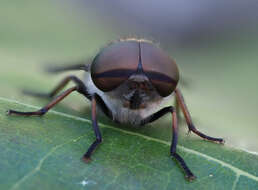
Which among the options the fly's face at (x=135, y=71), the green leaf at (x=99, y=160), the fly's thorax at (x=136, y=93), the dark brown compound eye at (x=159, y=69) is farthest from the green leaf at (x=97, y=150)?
the dark brown compound eye at (x=159, y=69)

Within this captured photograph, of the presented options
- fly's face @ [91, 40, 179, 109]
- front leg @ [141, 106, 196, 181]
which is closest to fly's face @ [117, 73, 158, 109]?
fly's face @ [91, 40, 179, 109]

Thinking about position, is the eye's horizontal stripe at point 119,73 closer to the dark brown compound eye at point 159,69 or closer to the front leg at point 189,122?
the dark brown compound eye at point 159,69

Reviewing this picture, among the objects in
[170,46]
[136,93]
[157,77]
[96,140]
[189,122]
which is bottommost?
[170,46]

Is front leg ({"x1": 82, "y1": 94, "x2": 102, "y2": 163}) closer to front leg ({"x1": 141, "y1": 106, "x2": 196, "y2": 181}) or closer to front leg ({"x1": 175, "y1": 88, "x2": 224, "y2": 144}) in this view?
front leg ({"x1": 141, "y1": 106, "x2": 196, "y2": 181})

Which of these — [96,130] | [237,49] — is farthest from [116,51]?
[237,49]

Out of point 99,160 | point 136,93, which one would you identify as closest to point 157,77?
point 136,93

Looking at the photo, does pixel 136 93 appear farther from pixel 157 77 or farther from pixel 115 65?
pixel 115 65

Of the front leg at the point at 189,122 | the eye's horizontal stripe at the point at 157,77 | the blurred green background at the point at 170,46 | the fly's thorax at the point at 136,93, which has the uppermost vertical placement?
the eye's horizontal stripe at the point at 157,77
